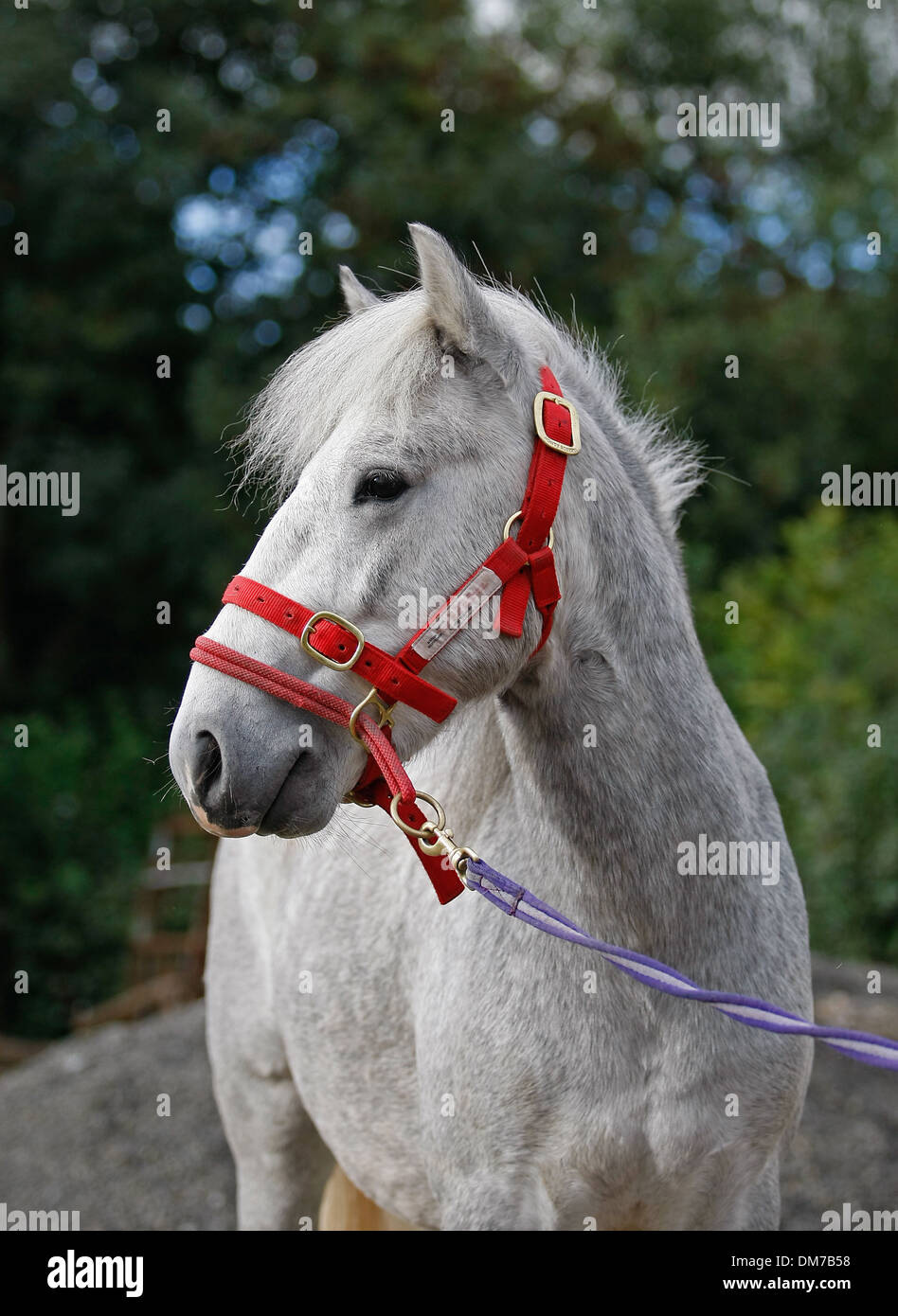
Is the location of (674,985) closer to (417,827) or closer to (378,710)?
(417,827)

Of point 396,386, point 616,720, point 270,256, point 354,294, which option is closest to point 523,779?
point 616,720

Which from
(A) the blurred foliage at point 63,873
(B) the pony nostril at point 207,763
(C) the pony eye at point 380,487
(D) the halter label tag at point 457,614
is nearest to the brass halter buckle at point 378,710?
(D) the halter label tag at point 457,614

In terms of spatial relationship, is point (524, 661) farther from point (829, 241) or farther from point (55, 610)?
point (829, 241)

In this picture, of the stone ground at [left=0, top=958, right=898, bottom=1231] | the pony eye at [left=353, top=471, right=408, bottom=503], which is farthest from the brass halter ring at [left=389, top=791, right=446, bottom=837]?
the stone ground at [left=0, top=958, right=898, bottom=1231]

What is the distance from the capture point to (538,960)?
2490mm

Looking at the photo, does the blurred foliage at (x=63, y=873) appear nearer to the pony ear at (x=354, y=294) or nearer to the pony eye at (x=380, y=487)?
the pony ear at (x=354, y=294)

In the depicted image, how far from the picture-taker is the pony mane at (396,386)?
7.26ft

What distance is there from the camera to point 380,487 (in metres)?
2.11

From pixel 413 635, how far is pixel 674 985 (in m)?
0.88

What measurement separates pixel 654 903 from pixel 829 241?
13886 mm

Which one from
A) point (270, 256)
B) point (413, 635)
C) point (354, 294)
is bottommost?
point (413, 635)

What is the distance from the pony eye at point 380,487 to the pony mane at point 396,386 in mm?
125

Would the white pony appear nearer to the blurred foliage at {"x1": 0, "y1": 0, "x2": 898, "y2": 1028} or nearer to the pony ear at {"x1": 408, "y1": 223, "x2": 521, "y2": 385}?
the pony ear at {"x1": 408, "y1": 223, "x2": 521, "y2": 385}
